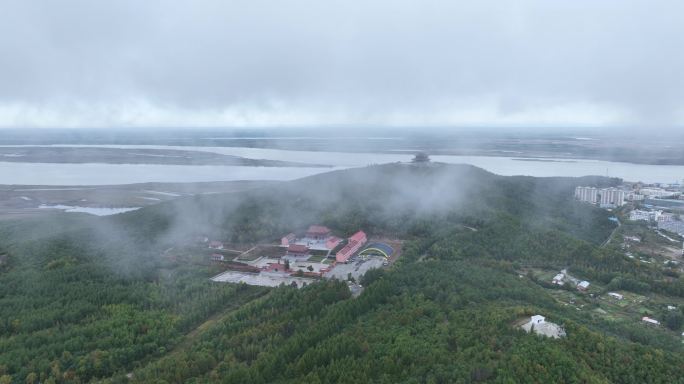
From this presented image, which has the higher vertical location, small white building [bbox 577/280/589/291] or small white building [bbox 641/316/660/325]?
small white building [bbox 577/280/589/291]

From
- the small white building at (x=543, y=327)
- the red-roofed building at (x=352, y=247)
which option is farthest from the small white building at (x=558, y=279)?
the red-roofed building at (x=352, y=247)

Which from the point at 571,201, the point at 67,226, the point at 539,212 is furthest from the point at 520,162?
the point at 67,226

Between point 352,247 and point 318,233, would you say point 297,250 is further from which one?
point 352,247

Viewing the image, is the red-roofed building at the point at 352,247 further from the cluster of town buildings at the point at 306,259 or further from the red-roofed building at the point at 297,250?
the red-roofed building at the point at 297,250

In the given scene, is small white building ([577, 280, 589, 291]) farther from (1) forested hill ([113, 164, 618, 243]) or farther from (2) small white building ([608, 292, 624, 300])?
(1) forested hill ([113, 164, 618, 243])

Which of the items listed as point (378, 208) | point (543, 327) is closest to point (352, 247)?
point (378, 208)

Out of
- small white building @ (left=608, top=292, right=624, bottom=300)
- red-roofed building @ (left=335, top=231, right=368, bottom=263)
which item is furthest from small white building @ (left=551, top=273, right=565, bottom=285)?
red-roofed building @ (left=335, top=231, right=368, bottom=263)
